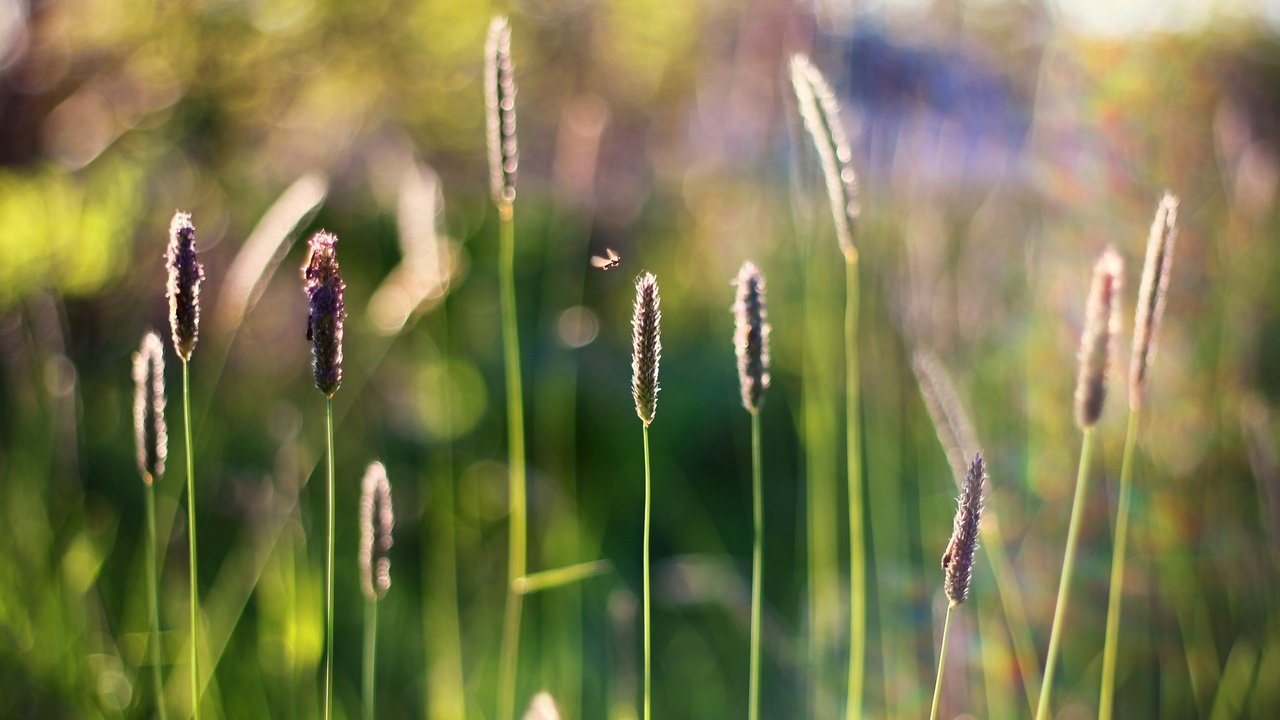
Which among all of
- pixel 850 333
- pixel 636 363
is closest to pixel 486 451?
pixel 850 333

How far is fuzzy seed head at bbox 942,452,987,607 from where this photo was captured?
85 centimetres

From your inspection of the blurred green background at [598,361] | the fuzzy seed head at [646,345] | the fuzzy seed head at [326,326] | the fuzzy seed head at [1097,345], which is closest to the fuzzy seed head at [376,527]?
the fuzzy seed head at [326,326]

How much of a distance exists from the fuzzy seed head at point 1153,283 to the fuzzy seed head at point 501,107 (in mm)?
706

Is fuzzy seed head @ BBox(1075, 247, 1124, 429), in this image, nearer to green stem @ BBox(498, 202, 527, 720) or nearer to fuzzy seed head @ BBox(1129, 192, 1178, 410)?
fuzzy seed head @ BBox(1129, 192, 1178, 410)

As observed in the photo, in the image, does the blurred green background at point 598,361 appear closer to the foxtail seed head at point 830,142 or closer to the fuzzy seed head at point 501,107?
the fuzzy seed head at point 501,107

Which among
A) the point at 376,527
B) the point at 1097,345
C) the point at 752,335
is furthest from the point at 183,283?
the point at 1097,345

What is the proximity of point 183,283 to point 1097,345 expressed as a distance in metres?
0.96

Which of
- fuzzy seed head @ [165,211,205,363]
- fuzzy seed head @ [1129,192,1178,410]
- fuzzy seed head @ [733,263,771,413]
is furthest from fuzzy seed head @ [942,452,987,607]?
fuzzy seed head @ [165,211,205,363]

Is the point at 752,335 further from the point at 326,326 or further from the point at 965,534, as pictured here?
the point at 326,326

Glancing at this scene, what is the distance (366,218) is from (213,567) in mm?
2106

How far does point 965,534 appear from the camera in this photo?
875 mm

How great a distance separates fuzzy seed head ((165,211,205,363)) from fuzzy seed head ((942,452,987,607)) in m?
0.72

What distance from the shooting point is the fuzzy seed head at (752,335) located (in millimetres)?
939

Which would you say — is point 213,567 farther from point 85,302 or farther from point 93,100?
point 93,100
